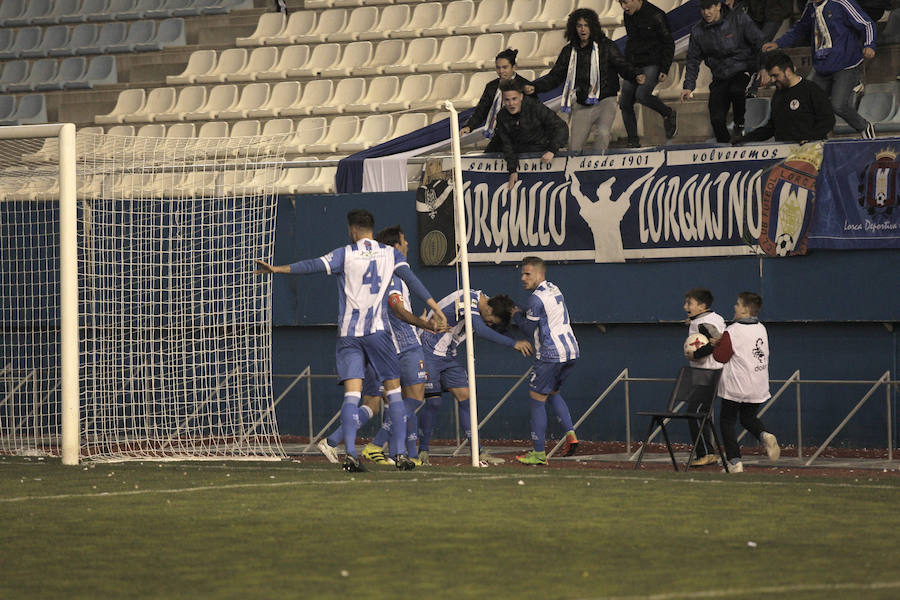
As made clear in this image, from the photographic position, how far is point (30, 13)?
25953 mm

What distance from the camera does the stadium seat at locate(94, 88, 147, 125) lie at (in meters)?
22.3

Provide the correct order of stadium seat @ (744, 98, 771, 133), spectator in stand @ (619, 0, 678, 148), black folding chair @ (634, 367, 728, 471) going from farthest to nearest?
stadium seat @ (744, 98, 771, 133), spectator in stand @ (619, 0, 678, 148), black folding chair @ (634, 367, 728, 471)

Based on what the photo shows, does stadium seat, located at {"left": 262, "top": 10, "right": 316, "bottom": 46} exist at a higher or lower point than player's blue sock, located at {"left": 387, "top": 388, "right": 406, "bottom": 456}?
higher

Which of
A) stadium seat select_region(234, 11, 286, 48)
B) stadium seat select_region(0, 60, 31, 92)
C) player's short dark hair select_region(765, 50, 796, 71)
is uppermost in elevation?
stadium seat select_region(234, 11, 286, 48)

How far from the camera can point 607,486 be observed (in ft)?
34.6

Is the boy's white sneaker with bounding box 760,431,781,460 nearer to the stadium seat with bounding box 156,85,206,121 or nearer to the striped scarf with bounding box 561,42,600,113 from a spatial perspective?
the striped scarf with bounding box 561,42,600,113

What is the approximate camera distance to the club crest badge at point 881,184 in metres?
13.6

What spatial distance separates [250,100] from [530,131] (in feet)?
23.8

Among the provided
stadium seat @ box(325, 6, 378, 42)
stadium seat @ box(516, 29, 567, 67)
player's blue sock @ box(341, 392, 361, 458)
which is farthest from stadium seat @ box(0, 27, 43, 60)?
player's blue sock @ box(341, 392, 361, 458)

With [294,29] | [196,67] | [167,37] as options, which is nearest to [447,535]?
[294,29]

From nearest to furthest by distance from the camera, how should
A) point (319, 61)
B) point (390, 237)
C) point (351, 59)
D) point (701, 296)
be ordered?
point (390, 237)
point (701, 296)
point (351, 59)
point (319, 61)

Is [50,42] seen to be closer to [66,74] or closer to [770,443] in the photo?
[66,74]

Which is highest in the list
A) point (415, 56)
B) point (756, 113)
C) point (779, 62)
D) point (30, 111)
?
point (415, 56)

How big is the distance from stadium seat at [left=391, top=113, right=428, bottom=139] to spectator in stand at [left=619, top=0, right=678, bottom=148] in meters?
4.13
